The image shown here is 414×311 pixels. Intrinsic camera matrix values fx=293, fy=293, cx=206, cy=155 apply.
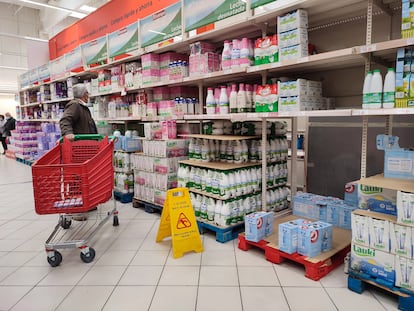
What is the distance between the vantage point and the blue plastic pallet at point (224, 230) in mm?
3168

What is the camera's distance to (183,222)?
9.86 feet

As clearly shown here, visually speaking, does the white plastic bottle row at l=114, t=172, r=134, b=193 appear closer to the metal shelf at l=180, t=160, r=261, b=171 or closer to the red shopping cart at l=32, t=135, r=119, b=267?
the metal shelf at l=180, t=160, r=261, b=171

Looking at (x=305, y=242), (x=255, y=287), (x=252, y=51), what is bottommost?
(x=255, y=287)

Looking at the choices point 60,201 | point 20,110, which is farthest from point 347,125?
point 20,110

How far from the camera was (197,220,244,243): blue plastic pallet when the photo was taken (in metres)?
3.17

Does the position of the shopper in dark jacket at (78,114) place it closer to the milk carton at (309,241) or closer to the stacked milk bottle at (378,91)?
the milk carton at (309,241)

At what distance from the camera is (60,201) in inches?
111

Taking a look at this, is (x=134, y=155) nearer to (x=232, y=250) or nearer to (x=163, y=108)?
(x=163, y=108)

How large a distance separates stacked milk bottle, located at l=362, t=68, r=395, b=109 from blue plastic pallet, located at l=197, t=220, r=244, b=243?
5.90ft

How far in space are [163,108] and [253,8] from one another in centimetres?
197

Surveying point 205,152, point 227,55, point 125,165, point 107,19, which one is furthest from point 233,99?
point 107,19

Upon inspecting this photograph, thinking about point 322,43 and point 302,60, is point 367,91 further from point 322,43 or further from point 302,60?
point 322,43

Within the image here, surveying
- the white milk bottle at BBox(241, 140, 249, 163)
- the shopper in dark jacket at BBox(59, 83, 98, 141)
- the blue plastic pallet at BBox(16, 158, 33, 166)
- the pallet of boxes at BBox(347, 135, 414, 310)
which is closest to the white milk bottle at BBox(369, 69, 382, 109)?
the pallet of boxes at BBox(347, 135, 414, 310)

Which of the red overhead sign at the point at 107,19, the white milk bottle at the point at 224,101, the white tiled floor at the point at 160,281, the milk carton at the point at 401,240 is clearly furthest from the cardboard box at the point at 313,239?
the red overhead sign at the point at 107,19
